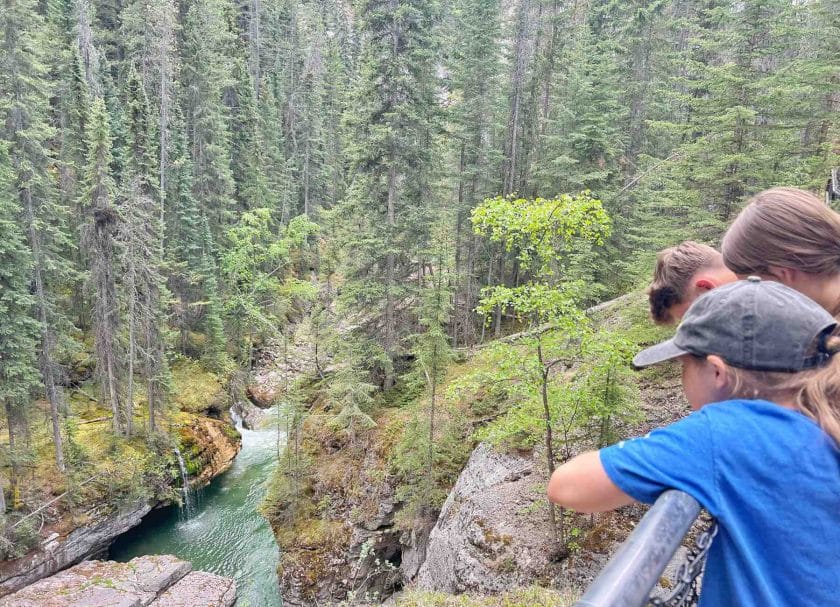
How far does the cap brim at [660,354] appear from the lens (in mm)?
1467

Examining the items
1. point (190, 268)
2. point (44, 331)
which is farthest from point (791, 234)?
point (190, 268)

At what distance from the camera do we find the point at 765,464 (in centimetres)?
111

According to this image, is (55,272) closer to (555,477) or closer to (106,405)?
(106,405)

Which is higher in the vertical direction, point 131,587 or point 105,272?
point 105,272

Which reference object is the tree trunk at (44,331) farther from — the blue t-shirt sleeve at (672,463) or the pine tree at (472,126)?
the blue t-shirt sleeve at (672,463)

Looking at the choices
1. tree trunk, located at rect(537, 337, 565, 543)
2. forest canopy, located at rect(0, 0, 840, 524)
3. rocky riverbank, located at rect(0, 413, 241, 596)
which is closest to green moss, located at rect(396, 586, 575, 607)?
tree trunk, located at rect(537, 337, 565, 543)

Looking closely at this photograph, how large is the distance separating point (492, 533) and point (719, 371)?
7.94m

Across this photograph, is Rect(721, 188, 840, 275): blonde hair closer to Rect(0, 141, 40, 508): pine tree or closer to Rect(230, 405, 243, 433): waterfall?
Rect(0, 141, 40, 508): pine tree

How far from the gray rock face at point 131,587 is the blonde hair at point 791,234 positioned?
52.0 feet

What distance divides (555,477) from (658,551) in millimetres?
419

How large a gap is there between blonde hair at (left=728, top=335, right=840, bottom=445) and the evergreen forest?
494 cm

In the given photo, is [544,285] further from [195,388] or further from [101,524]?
[195,388]

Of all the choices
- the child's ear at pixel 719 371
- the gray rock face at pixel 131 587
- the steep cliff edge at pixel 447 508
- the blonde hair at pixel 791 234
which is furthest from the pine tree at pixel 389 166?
the child's ear at pixel 719 371

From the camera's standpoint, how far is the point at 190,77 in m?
31.4
